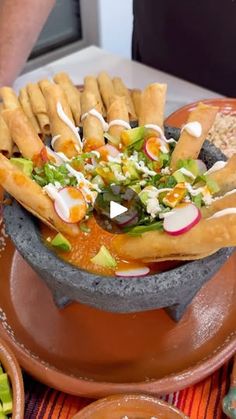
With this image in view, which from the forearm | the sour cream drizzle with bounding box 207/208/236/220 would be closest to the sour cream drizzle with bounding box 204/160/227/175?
the sour cream drizzle with bounding box 207/208/236/220

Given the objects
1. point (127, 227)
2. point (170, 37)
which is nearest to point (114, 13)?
point (170, 37)

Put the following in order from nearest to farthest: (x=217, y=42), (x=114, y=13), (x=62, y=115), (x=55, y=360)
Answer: (x=55, y=360)
(x=62, y=115)
(x=217, y=42)
(x=114, y=13)

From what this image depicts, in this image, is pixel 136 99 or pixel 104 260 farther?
pixel 136 99

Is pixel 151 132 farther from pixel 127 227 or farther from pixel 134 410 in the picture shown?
pixel 134 410

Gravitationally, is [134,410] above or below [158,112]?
below

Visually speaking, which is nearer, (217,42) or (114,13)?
(217,42)

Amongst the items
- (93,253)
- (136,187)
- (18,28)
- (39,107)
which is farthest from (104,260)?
(18,28)

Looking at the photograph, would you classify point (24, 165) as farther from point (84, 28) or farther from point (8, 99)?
point (84, 28)
